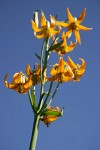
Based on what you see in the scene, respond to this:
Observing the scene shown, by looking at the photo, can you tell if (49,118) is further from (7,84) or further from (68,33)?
(68,33)

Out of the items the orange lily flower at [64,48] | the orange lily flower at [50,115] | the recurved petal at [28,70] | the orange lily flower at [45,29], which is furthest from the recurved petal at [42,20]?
the orange lily flower at [50,115]

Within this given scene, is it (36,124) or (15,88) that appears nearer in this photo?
(36,124)

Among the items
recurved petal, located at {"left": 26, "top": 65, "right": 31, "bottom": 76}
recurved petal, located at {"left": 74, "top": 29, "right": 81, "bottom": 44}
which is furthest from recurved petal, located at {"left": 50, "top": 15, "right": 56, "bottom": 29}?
recurved petal, located at {"left": 26, "top": 65, "right": 31, "bottom": 76}

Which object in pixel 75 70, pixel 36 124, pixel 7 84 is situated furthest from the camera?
pixel 75 70

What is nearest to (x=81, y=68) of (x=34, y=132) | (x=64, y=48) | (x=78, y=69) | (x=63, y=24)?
(x=78, y=69)

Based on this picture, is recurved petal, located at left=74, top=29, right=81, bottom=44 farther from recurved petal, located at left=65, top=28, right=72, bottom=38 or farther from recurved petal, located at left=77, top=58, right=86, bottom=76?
recurved petal, located at left=77, top=58, right=86, bottom=76

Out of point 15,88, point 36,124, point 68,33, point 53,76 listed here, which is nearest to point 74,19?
point 68,33

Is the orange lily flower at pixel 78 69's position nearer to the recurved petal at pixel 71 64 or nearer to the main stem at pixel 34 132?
the recurved petal at pixel 71 64

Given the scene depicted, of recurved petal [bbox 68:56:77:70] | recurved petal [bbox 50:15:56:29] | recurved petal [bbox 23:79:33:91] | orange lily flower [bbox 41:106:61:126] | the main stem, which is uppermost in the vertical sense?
recurved petal [bbox 50:15:56:29]
